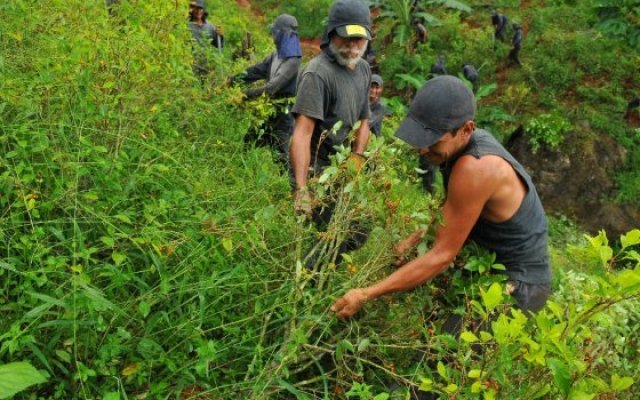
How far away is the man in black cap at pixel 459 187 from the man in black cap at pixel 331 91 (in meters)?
0.66

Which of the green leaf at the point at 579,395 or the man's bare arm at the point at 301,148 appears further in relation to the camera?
the man's bare arm at the point at 301,148

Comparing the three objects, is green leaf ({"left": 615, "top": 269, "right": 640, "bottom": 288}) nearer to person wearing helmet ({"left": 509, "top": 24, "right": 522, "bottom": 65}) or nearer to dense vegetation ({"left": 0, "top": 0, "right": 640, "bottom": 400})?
dense vegetation ({"left": 0, "top": 0, "right": 640, "bottom": 400})

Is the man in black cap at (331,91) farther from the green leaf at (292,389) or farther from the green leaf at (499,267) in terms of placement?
the green leaf at (292,389)

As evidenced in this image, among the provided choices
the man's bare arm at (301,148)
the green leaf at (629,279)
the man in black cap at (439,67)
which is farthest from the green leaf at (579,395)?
the man in black cap at (439,67)

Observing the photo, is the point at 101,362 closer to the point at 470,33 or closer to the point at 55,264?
the point at 55,264

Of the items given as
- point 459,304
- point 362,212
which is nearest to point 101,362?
point 362,212

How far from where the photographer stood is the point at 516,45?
484 inches

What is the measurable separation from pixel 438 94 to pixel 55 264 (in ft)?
5.19

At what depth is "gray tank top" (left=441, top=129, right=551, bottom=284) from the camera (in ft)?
8.21

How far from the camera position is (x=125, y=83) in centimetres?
307

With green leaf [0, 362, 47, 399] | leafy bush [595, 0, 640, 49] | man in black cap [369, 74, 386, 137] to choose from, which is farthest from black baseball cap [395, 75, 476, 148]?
leafy bush [595, 0, 640, 49]

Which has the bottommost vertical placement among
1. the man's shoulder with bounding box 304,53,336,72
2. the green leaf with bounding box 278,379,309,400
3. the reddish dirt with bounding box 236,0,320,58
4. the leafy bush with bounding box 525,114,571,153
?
the leafy bush with bounding box 525,114,571,153

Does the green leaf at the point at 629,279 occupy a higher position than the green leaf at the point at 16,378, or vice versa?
the green leaf at the point at 629,279

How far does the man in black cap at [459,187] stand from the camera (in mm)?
2359
